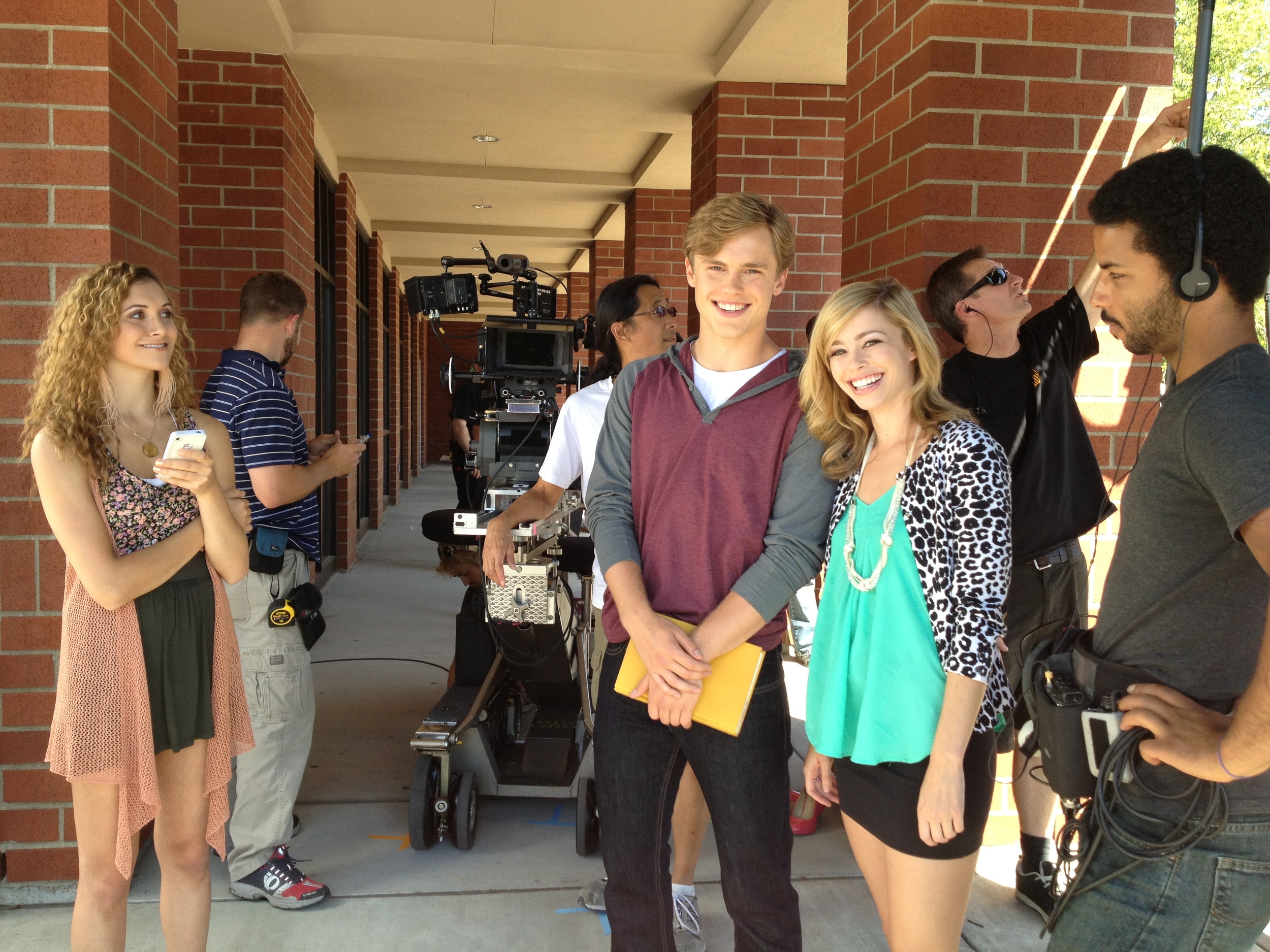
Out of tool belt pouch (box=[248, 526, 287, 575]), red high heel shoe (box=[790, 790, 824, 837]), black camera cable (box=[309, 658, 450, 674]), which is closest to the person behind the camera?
tool belt pouch (box=[248, 526, 287, 575])

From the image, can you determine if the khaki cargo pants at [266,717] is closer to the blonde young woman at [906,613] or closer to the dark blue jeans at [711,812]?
the dark blue jeans at [711,812]

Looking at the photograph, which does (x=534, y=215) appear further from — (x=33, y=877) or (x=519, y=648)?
(x=33, y=877)

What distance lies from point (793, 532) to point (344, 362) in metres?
6.95

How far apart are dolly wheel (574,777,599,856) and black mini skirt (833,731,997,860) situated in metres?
1.58

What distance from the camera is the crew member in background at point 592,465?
106 inches

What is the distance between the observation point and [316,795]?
3691mm

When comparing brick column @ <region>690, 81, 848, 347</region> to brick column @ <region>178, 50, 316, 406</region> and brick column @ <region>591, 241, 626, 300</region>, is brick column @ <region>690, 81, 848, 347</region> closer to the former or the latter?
brick column @ <region>178, 50, 316, 406</region>

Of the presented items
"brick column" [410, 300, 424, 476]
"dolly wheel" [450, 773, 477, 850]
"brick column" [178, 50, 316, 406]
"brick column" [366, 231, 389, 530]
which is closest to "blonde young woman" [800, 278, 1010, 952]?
"dolly wheel" [450, 773, 477, 850]

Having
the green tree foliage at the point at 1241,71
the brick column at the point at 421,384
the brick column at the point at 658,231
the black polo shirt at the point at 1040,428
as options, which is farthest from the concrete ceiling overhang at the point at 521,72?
the green tree foliage at the point at 1241,71

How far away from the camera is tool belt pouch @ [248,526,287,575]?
2.95m

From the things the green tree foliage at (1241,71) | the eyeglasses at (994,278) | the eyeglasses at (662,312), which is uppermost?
the green tree foliage at (1241,71)

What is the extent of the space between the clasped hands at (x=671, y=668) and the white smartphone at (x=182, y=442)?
91cm

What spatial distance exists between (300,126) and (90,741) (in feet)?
16.3

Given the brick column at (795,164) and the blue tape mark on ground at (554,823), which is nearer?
the blue tape mark on ground at (554,823)
